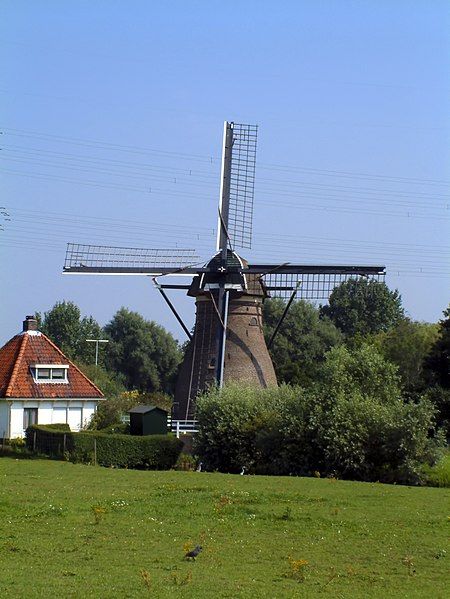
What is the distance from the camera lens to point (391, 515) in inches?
868

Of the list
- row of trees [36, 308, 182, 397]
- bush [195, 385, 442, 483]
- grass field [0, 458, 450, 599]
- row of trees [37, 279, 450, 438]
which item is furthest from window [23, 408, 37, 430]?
row of trees [36, 308, 182, 397]

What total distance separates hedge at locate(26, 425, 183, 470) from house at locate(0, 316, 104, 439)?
8.55 meters

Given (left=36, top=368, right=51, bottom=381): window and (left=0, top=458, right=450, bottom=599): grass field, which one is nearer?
(left=0, top=458, right=450, bottom=599): grass field

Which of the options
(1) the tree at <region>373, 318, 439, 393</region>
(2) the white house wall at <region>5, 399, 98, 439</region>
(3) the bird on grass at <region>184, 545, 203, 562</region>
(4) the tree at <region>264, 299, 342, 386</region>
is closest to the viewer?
(3) the bird on grass at <region>184, 545, 203, 562</region>

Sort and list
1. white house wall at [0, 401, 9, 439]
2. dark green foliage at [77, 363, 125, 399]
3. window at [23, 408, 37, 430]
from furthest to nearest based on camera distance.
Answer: dark green foliage at [77, 363, 125, 399], window at [23, 408, 37, 430], white house wall at [0, 401, 9, 439]

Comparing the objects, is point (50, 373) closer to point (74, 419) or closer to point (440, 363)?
point (74, 419)

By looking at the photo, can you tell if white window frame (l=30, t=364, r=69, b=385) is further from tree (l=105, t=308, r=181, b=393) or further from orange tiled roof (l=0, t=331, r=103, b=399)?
tree (l=105, t=308, r=181, b=393)

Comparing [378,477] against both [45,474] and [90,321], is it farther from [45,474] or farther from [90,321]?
[90,321]

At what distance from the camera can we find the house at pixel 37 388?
4706 centimetres

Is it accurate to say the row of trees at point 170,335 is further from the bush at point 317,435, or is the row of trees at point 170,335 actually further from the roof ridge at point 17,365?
the bush at point 317,435

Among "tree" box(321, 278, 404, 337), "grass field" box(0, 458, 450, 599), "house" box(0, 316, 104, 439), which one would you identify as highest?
"tree" box(321, 278, 404, 337)

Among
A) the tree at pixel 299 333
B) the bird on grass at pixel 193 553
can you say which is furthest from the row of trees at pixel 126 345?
the bird on grass at pixel 193 553

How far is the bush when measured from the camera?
110ft

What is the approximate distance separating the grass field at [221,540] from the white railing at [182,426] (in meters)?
14.6
